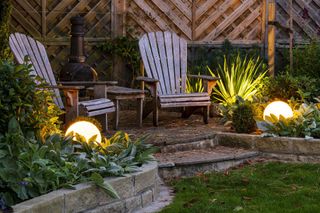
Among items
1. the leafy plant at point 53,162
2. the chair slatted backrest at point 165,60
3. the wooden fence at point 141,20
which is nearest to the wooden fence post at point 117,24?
the wooden fence at point 141,20

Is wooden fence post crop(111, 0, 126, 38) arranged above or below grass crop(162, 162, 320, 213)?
above

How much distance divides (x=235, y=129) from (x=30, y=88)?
2.58 m

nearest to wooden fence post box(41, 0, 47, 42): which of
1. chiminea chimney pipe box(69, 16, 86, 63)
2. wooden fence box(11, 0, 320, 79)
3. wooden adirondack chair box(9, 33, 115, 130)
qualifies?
wooden fence box(11, 0, 320, 79)

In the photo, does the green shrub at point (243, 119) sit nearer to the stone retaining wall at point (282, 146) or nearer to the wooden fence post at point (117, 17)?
the stone retaining wall at point (282, 146)

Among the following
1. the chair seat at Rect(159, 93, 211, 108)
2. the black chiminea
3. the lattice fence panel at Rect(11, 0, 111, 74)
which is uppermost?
the lattice fence panel at Rect(11, 0, 111, 74)

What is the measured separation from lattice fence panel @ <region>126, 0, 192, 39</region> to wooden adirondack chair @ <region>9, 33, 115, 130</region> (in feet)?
7.67

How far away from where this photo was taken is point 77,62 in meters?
7.84

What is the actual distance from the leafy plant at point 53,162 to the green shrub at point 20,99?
0.29 ft

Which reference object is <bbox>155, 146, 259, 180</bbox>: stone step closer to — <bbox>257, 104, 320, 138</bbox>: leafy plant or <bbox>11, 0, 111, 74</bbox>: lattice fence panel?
<bbox>257, 104, 320, 138</bbox>: leafy plant

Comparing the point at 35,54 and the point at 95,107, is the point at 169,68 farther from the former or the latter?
the point at 95,107

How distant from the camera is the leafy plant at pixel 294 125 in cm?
591

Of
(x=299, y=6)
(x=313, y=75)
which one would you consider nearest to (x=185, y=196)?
(x=313, y=75)

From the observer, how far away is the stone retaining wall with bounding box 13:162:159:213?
11.6 ft

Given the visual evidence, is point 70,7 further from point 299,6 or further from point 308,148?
point 308,148
